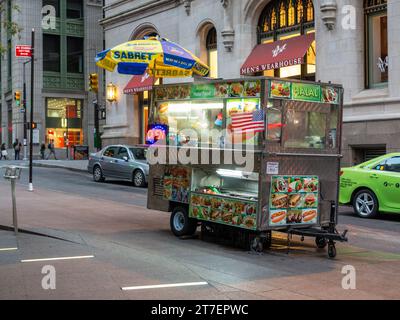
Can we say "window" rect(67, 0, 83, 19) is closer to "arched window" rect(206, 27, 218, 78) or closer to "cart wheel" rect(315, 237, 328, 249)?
"arched window" rect(206, 27, 218, 78)

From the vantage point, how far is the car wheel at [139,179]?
73.9 feet

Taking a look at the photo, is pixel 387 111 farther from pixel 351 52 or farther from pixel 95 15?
pixel 95 15

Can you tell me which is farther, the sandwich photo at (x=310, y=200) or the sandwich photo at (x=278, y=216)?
the sandwich photo at (x=310, y=200)

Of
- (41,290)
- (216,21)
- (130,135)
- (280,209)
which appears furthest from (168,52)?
(130,135)

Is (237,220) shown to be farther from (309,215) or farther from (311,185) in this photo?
(311,185)

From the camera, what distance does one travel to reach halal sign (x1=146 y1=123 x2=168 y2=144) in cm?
1123

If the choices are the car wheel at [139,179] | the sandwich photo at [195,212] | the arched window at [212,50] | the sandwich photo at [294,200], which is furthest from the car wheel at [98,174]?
the sandwich photo at [294,200]

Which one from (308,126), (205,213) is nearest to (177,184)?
(205,213)

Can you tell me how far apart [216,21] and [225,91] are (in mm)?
Answer: 19046

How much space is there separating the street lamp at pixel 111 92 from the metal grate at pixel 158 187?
24.3 meters

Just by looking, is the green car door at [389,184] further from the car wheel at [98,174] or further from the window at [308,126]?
the car wheel at [98,174]

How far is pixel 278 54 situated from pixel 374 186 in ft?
38.3

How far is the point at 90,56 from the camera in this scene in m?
53.0

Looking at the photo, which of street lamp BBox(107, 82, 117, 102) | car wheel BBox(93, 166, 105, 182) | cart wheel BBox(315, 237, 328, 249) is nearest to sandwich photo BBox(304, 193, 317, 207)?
cart wheel BBox(315, 237, 328, 249)
